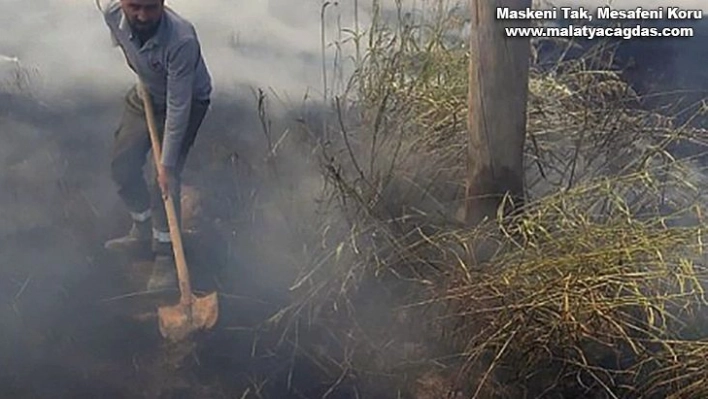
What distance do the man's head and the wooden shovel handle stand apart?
333 mm

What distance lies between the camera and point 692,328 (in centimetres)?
288


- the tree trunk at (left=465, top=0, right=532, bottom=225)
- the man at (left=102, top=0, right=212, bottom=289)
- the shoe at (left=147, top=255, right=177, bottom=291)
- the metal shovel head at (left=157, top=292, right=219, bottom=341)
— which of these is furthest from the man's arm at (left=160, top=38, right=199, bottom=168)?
the tree trunk at (left=465, top=0, right=532, bottom=225)

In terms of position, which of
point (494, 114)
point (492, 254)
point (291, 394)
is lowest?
point (291, 394)

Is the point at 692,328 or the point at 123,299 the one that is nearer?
the point at 692,328

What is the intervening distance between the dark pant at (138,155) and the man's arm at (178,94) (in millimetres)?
219

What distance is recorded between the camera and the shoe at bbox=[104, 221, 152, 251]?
12.5 ft

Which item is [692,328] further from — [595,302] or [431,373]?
[431,373]

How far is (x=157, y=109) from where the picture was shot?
3.71 m

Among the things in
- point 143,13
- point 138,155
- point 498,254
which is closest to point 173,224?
point 138,155

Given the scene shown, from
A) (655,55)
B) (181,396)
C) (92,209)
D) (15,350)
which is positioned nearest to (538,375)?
(181,396)

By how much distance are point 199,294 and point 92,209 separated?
873mm

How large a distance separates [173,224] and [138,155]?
483 mm

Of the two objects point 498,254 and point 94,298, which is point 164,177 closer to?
point 94,298

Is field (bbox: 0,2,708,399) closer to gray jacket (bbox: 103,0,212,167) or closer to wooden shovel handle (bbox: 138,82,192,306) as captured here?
wooden shovel handle (bbox: 138,82,192,306)
